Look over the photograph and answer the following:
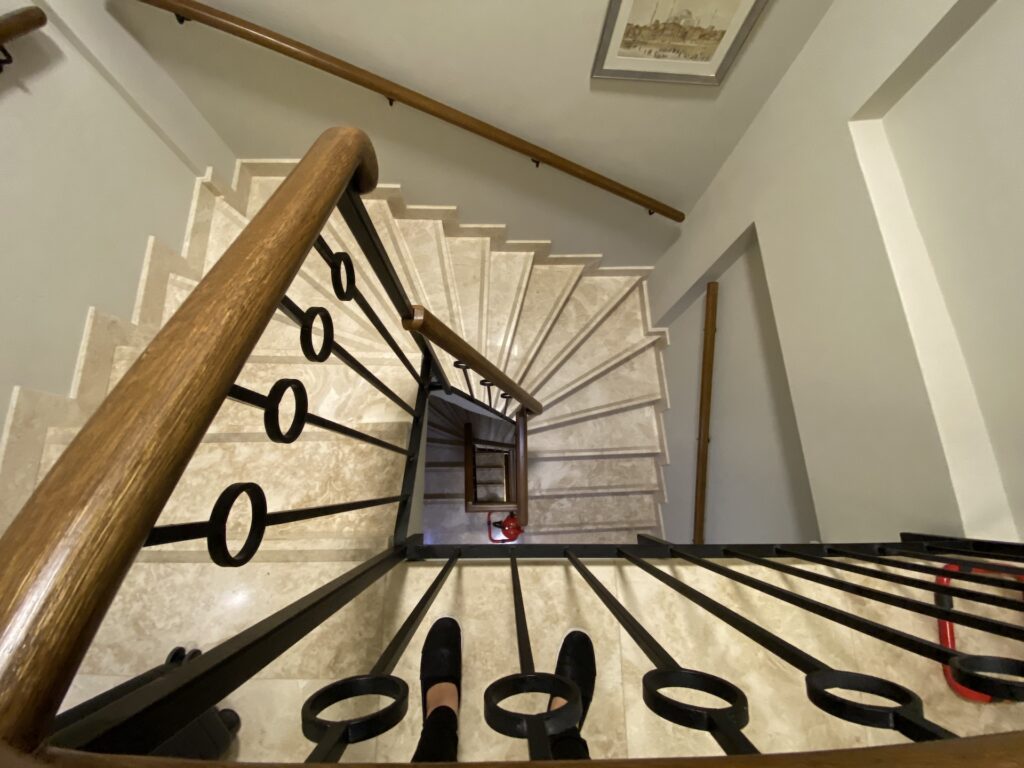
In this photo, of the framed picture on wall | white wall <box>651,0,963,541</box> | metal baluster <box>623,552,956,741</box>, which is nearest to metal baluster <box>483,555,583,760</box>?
metal baluster <box>623,552,956,741</box>

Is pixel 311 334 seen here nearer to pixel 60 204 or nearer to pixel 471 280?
pixel 60 204

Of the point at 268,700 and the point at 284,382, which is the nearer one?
the point at 284,382

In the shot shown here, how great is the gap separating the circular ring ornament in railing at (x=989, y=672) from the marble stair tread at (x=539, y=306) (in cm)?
305

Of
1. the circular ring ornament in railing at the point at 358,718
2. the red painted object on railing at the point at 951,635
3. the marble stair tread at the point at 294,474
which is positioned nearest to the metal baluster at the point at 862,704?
the circular ring ornament in railing at the point at 358,718

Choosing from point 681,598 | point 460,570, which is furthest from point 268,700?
point 681,598

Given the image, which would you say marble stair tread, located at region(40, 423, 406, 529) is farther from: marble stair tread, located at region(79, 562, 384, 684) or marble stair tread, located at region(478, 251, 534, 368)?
marble stair tread, located at region(478, 251, 534, 368)

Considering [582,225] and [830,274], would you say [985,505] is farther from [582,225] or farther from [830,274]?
[582,225]

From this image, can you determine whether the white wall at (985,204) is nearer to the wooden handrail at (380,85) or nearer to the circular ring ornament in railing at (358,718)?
the wooden handrail at (380,85)

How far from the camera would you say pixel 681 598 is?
117cm

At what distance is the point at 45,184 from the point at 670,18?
272 cm

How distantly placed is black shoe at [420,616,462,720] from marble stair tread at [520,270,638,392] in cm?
248

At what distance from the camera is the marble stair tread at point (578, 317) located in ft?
11.9

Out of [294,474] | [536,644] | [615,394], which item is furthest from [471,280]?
[536,644]

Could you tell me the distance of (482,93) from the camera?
2.64 meters
